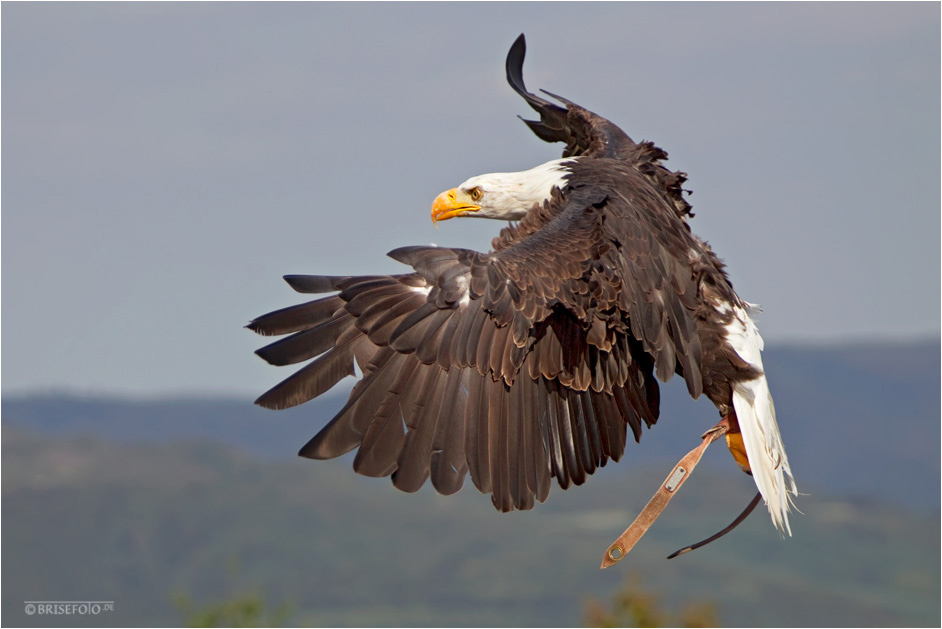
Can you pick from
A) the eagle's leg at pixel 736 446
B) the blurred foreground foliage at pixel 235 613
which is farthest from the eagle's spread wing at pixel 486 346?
the blurred foreground foliage at pixel 235 613

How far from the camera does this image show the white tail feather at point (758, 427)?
6.33 metres

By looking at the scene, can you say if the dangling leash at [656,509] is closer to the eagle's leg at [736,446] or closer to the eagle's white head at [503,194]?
the eagle's leg at [736,446]

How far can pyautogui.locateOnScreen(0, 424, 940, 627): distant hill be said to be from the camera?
108750 millimetres

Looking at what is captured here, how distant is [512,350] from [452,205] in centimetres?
209

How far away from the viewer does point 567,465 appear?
617cm

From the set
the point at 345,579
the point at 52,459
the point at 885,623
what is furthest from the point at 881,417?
the point at 52,459

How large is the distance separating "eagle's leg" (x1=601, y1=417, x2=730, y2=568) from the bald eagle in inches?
10.9

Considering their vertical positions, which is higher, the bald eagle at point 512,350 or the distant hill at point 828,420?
the bald eagle at point 512,350

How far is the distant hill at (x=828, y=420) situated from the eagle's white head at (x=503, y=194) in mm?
142777

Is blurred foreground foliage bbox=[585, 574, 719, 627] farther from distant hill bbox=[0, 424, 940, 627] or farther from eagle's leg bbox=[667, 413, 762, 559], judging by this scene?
distant hill bbox=[0, 424, 940, 627]

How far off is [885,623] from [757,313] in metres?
103

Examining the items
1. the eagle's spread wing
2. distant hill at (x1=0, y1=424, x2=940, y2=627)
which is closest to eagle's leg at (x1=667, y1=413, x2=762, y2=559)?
the eagle's spread wing

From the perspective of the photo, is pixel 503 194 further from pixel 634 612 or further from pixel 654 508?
pixel 634 612

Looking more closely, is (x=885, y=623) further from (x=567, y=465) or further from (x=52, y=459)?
(x=567, y=465)
